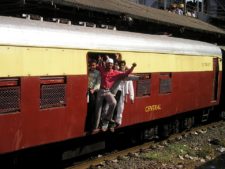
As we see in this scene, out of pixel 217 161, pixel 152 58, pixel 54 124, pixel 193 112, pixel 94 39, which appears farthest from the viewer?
pixel 193 112

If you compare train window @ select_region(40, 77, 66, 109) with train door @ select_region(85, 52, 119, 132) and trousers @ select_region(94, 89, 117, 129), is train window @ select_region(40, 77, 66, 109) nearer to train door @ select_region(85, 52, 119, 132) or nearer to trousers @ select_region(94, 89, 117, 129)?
train door @ select_region(85, 52, 119, 132)

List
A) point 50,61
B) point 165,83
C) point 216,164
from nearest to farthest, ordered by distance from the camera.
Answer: point 50,61 → point 216,164 → point 165,83

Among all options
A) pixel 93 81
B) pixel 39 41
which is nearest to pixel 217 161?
pixel 93 81

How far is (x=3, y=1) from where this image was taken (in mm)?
11453

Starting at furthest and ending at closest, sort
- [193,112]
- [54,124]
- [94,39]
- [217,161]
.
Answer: [193,112], [217,161], [94,39], [54,124]

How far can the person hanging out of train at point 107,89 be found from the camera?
1044cm

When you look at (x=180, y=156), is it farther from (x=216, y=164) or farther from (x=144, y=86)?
(x=144, y=86)

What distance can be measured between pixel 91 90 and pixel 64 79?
1000 millimetres

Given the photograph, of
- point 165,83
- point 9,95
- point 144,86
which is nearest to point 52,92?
point 9,95

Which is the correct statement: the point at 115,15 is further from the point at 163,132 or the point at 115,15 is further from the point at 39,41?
the point at 39,41

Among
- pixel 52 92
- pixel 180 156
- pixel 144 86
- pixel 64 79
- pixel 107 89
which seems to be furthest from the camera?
pixel 144 86

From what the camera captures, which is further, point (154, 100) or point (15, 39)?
point (154, 100)

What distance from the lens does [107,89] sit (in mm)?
10586

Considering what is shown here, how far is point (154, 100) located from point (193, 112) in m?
4.10
